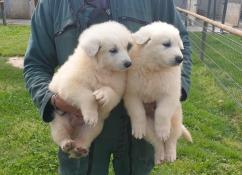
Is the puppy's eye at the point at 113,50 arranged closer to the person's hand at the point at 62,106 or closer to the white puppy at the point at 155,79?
the white puppy at the point at 155,79

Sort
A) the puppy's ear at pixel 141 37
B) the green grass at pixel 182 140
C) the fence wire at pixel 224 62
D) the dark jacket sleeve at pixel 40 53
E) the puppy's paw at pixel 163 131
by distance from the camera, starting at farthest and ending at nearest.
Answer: the fence wire at pixel 224 62 → the green grass at pixel 182 140 → the dark jacket sleeve at pixel 40 53 → the puppy's paw at pixel 163 131 → the puppy's ear at pixel 141 37

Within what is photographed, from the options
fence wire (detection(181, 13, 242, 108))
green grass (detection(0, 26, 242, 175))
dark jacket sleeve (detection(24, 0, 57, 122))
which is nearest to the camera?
dark jacket sleeve (detection(24, 0, 57, 122))

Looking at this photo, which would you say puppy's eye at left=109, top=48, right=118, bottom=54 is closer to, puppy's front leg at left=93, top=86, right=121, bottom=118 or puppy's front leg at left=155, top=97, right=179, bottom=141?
puppy's front leg at left=93, top=86, right=121, bottom=118

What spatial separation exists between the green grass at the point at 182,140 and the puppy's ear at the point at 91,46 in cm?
232

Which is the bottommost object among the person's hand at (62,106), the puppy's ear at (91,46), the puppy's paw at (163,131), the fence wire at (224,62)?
the fence wire at (224,62)

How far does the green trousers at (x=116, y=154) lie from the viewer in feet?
8.48

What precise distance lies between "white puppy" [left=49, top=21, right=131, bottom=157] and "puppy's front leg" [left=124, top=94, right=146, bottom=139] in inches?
2.3

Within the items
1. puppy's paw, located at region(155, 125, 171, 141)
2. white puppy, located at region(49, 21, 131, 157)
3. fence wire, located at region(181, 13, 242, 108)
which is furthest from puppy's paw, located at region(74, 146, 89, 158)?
fence wire, located at region(181, 13, 242, 108)

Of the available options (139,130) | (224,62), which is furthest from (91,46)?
(224,62)

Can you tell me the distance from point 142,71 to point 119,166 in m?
0.65

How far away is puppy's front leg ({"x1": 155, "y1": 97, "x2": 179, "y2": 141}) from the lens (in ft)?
7.94

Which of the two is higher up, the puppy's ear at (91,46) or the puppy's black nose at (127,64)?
the puppy's ear at (91,46)

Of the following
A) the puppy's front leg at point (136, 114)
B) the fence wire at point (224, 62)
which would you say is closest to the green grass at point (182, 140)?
the fence wire at point (224, 62)

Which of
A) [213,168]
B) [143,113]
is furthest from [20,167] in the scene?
[143,113]
